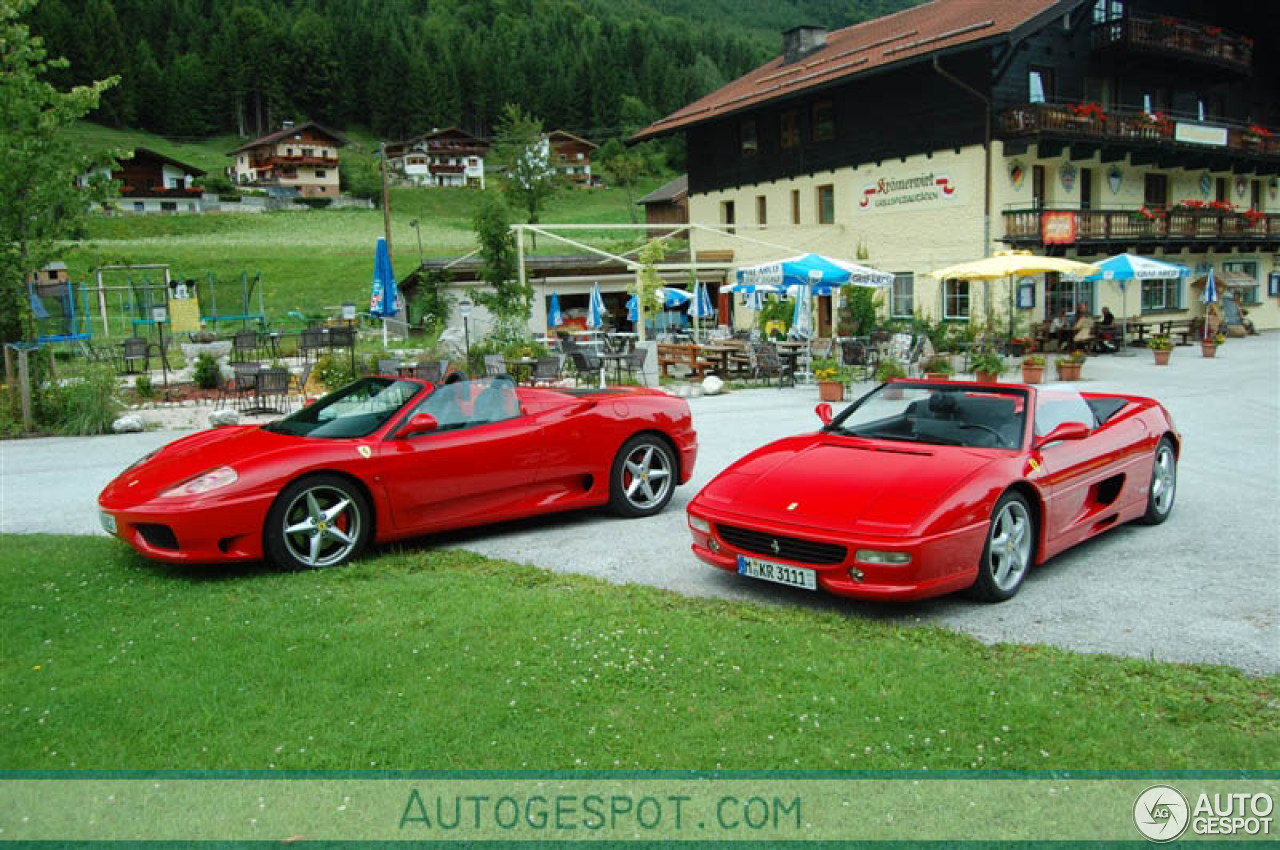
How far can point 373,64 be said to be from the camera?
120 metres

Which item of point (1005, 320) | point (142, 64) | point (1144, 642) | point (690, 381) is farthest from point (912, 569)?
point (142, 64)

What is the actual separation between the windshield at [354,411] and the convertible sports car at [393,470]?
0.05ft

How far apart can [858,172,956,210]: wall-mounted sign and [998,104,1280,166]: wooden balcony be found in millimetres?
2442

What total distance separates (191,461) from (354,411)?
44.4 inches

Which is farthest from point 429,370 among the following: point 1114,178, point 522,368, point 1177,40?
point 1177,40

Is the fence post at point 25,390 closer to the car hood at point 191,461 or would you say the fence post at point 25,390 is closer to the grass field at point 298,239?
the car hood at point 191,461

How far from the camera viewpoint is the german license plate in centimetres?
542

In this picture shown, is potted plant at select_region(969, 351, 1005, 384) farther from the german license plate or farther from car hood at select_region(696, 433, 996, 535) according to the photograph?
the german license plate

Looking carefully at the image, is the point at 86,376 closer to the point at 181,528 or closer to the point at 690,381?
the point at 181,528

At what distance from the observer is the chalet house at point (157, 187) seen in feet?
253

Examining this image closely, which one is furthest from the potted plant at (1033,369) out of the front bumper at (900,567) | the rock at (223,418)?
the front bumper at (900,567)

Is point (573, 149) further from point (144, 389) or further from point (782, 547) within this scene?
point (782, 547)

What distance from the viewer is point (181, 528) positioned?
6016 millimetres

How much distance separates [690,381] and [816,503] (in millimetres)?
16051
